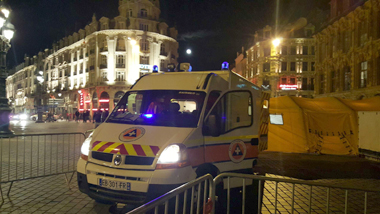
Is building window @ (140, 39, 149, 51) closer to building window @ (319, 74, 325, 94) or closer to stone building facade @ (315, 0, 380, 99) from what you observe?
stone building facade @ (315, 0, 380, 99)

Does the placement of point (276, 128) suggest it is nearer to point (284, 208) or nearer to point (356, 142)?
point (356, 142)

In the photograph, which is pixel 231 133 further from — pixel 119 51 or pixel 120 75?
pixel 119 51

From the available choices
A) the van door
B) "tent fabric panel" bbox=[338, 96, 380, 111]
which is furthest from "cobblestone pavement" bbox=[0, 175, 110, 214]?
"tent fabric panel" bbox=[338, 96, 380, 111]

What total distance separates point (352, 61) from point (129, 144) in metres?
24.5

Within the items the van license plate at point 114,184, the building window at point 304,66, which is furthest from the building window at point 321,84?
the van license plate at point 114,184

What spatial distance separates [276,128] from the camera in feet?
40.8

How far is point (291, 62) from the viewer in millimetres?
45219

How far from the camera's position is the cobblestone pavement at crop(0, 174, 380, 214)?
15.4ft

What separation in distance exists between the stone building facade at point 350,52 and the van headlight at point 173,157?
842 inches

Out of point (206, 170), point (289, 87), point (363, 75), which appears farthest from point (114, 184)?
point (289, 87)

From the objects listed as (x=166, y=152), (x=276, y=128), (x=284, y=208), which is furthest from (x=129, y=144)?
(x=276, y=128)

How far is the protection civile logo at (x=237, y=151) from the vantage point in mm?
5133

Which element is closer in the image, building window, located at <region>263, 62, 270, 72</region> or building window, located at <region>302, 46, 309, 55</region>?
building window, located at <region>302, 46, 309, 55</region>

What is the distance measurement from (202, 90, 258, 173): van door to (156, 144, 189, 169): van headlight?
67 cm
